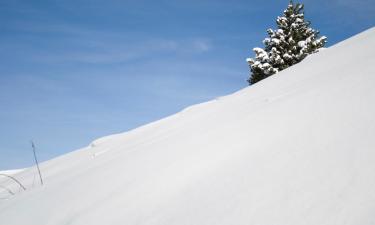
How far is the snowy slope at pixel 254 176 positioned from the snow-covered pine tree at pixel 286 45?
13097 mm

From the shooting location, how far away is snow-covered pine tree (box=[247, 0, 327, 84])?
1628 centimetres

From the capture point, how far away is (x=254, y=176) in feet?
6.31

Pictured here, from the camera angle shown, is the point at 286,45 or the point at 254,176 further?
the point at 286,45

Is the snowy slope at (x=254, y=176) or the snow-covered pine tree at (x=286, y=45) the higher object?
the snow-covered pine tree at (x=286, y=45)

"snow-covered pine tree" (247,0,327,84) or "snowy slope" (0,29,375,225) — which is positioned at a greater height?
"snow-covered pine tree" (247,0,327,84)

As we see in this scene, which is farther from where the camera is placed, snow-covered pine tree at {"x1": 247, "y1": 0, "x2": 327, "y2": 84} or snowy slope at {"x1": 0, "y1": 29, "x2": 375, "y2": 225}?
snow-covered pine tree at {"x1": 247, "y1": 0, "x2": 327, "y2": 84}

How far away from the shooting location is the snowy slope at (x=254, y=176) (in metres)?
1.52

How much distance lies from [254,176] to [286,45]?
16.1 meters

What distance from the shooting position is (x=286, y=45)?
16875 millimetres

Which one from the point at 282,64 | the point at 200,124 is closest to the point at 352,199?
the point at 200,124

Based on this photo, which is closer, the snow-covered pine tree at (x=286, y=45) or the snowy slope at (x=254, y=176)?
the snowy slope at (x=254, y=176)

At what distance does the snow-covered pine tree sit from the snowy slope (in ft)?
43.0

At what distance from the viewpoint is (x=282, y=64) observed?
1633 cm

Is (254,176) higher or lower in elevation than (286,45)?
lower
